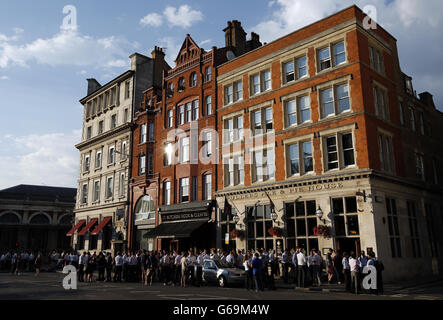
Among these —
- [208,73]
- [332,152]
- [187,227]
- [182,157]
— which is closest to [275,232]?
[332,152]

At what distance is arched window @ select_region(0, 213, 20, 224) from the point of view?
5769 centimetres

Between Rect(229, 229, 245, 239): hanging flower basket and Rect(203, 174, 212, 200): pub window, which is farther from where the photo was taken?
Rect(203, 174, 212, 200): pub window

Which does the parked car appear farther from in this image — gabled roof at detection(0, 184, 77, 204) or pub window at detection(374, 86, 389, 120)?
gabled roof at detection(0, 184, 77, 204)

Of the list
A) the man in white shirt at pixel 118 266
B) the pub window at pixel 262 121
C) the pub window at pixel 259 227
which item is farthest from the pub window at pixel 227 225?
the man in white shirt at pixel 118 266

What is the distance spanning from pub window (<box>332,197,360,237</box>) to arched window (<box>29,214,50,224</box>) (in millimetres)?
52997

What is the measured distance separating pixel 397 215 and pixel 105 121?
34.7 meters

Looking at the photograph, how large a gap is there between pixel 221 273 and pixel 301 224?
6776 millimetres

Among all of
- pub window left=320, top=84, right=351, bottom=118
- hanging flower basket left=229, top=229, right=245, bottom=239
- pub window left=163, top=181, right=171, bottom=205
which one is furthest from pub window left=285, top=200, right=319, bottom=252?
pub window left=163, top=181, right=171, bottom=205

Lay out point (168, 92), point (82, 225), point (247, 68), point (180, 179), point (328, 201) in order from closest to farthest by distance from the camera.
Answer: point (328, 201), point (247, 68), point (180, 179), point (168, 92), point (82, 225)

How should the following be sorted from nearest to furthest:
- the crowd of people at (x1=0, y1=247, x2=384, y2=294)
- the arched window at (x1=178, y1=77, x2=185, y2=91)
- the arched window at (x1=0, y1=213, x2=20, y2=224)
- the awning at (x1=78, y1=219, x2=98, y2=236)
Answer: the crowd of people at (x1=0, y1=247, x2=384, y2=294)
the arched window at (x1=178, y1=77, x2=185, y2=91)
the awning at (x1=78, y1=219, x2=98, y2=236)
the arched window at (x1=0, y1=213, x2=20, y2=224)

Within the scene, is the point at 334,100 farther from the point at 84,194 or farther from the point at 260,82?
the point at 84,194

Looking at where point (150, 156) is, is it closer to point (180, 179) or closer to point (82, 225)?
point (180, 179)

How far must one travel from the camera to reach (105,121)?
45531mm

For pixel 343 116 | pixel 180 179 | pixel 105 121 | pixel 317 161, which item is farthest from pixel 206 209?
pixel 105 121
